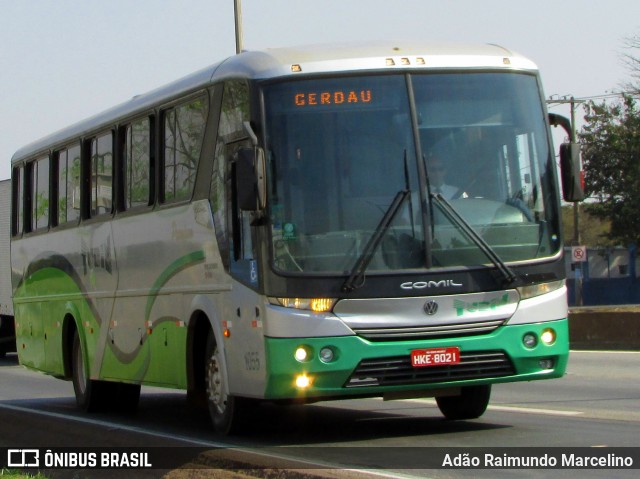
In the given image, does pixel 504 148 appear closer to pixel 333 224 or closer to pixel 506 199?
pixel 506 199

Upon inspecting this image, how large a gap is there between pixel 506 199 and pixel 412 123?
1000mm

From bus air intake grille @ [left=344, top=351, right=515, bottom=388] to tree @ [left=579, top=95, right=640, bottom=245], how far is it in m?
58.7

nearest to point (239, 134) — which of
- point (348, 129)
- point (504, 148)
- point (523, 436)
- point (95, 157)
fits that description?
point (348, 129)

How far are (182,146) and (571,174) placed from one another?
148 inches

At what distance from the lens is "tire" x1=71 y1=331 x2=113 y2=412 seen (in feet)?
53.4

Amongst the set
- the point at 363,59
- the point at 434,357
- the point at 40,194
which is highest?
the point at 363,59

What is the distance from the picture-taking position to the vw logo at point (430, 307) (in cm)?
1054

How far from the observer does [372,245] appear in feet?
34.4

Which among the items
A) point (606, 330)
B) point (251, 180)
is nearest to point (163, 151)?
point (251, 180)

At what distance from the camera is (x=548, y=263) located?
1091cm

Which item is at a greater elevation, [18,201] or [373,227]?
[18,201]

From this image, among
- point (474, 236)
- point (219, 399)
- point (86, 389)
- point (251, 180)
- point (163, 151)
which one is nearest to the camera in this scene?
point (251, 180)

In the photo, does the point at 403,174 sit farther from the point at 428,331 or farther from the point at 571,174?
the point at 571,174

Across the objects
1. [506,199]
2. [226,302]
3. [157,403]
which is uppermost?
[506,199]
